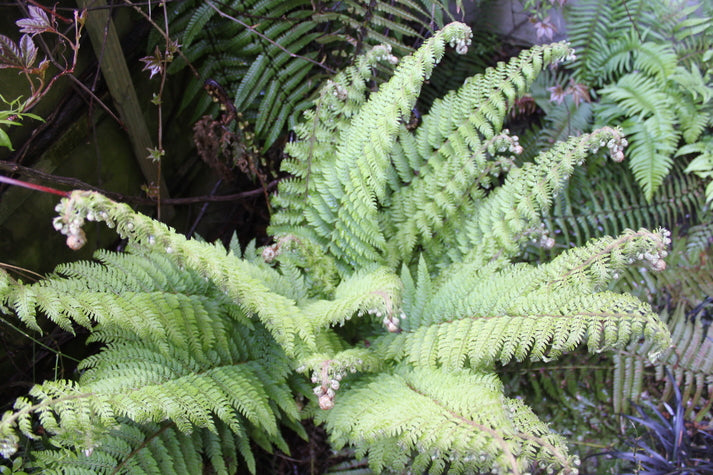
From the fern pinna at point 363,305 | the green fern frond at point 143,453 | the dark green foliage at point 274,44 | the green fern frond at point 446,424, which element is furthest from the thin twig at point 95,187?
the green fern frond at point 446,424

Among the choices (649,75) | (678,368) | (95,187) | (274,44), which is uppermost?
(649,75)

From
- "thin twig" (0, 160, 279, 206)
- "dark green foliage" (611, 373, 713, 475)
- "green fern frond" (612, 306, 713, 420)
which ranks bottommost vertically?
"dark green foliage" (611, 373, 713, 475)

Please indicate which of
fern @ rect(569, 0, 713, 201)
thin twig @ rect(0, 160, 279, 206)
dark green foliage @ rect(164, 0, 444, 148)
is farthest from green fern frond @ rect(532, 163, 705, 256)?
thin twig @ rect(0, 160, 279, 206)

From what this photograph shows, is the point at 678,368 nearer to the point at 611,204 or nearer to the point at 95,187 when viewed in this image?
the point at 611,204

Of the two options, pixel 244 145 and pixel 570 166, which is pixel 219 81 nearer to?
pixel 244 145

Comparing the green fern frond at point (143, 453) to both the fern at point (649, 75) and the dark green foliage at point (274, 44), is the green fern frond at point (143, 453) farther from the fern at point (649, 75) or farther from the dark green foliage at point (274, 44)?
the fern at point (649, 75)

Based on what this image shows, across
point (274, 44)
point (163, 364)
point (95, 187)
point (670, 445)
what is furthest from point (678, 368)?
point (95, 187)

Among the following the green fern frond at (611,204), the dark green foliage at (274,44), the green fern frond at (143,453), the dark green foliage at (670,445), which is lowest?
the green fern frond at (143,453)

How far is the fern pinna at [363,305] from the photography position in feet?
4.54

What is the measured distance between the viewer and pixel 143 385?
1521 millimetres

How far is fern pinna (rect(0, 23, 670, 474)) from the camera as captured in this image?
138cm

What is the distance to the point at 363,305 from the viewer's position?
5.06 ft

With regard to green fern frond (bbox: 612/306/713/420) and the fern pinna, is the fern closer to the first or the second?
green fern frond (bbox: 612/306/713/420)

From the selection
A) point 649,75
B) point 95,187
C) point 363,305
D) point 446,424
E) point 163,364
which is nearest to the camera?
point 446,424
